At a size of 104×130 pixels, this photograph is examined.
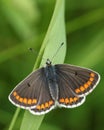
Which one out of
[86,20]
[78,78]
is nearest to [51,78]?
[78,78]

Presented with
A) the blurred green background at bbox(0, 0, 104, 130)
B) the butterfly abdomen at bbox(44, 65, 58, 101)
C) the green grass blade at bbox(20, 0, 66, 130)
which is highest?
the green grass blade at bbox(20, 0, 66, 130)

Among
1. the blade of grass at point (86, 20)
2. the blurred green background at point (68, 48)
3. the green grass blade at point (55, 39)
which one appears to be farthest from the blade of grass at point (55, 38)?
the blade of grass at point (86, 20)

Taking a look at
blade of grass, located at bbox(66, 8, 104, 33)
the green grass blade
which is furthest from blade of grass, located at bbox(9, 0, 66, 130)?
blade of grass, located at bbox(66, 8, 104, 33)

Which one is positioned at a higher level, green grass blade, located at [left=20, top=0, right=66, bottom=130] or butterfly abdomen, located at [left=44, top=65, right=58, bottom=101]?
green grass blade, located at [left=20, top=0, right=66, bottom=130]

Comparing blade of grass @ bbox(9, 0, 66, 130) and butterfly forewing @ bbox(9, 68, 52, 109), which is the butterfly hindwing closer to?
butterfly forewing @ bbox(9, 68, 52, 109)

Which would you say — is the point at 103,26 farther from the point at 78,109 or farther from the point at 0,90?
the point at 0,90
